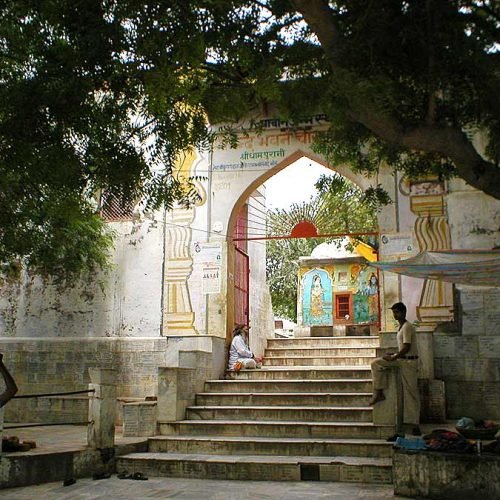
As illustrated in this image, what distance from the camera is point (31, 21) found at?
633cm

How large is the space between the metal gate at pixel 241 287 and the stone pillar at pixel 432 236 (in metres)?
3.65

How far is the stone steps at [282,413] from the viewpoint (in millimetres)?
8961

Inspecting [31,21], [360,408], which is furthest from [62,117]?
[360,408]

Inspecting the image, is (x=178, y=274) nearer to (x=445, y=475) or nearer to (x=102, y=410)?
(x=102, y=410)

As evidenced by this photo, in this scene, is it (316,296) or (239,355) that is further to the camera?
(316,296)

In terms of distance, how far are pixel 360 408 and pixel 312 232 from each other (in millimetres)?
4340

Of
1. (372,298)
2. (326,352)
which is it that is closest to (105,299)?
(326,352)

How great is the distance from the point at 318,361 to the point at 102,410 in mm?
5274

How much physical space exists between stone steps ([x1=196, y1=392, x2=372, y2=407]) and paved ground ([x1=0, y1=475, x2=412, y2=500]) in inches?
92.6

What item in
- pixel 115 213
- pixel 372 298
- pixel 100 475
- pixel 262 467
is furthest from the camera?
pixel 372 298

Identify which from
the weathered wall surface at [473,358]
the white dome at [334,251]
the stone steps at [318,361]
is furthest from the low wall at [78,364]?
the white dome at [334,251]

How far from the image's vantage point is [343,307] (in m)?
20.7

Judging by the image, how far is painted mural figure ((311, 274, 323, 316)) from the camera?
812 inches

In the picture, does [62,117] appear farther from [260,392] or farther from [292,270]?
[292,270]
